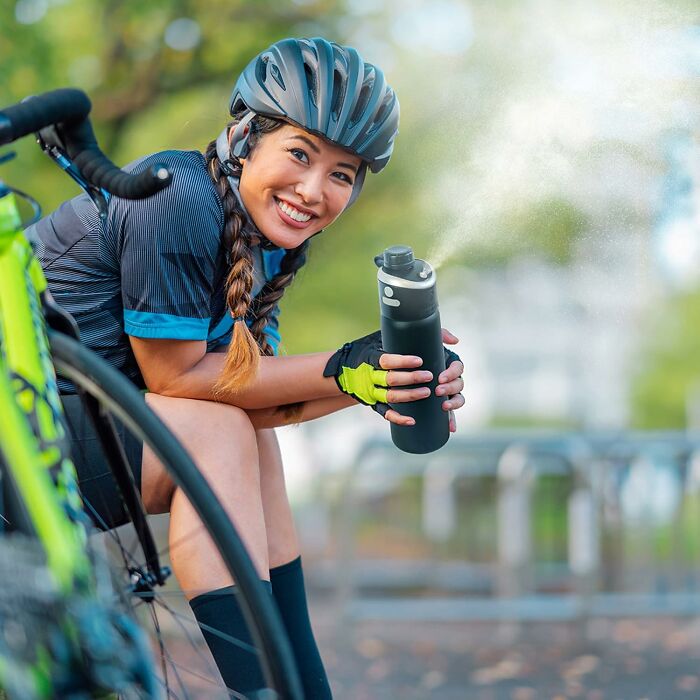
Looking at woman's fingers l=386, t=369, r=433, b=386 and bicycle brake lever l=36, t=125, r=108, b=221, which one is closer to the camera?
bicycle brake lever l=36, t=125, r=108, b=221

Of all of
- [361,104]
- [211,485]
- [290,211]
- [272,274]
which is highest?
[361,104]

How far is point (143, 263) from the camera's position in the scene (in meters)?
2.30

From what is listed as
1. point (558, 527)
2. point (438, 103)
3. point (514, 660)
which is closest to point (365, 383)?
point (438, 103)

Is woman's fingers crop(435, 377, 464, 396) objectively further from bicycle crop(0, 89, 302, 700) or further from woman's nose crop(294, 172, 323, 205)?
bicycle crop(0, 89, 302, 700)

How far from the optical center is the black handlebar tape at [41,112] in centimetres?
174

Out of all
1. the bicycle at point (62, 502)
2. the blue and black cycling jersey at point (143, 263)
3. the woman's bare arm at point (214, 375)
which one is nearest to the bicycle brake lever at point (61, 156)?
the bicycle at point (62, 502)

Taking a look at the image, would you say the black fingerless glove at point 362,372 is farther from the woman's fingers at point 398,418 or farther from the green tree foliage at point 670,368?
the green tree foliage at point 670,368

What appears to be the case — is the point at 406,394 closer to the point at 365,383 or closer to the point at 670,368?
the point at 365,383

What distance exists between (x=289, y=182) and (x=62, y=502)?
1.07 metres

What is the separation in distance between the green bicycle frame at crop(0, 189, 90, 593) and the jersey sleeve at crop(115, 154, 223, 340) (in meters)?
0.49

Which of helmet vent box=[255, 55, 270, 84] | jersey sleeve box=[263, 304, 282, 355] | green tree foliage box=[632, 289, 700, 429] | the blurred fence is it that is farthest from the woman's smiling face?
green tree foliage box=[632, 289, 700, 429]

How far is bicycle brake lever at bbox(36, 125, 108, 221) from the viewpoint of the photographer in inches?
74.7

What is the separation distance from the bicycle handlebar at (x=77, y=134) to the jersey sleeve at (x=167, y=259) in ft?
1.37

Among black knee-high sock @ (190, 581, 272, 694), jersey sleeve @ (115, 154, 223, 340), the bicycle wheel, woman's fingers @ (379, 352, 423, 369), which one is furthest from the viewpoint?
woman's fingers @ (379, 352, 423, 369)
